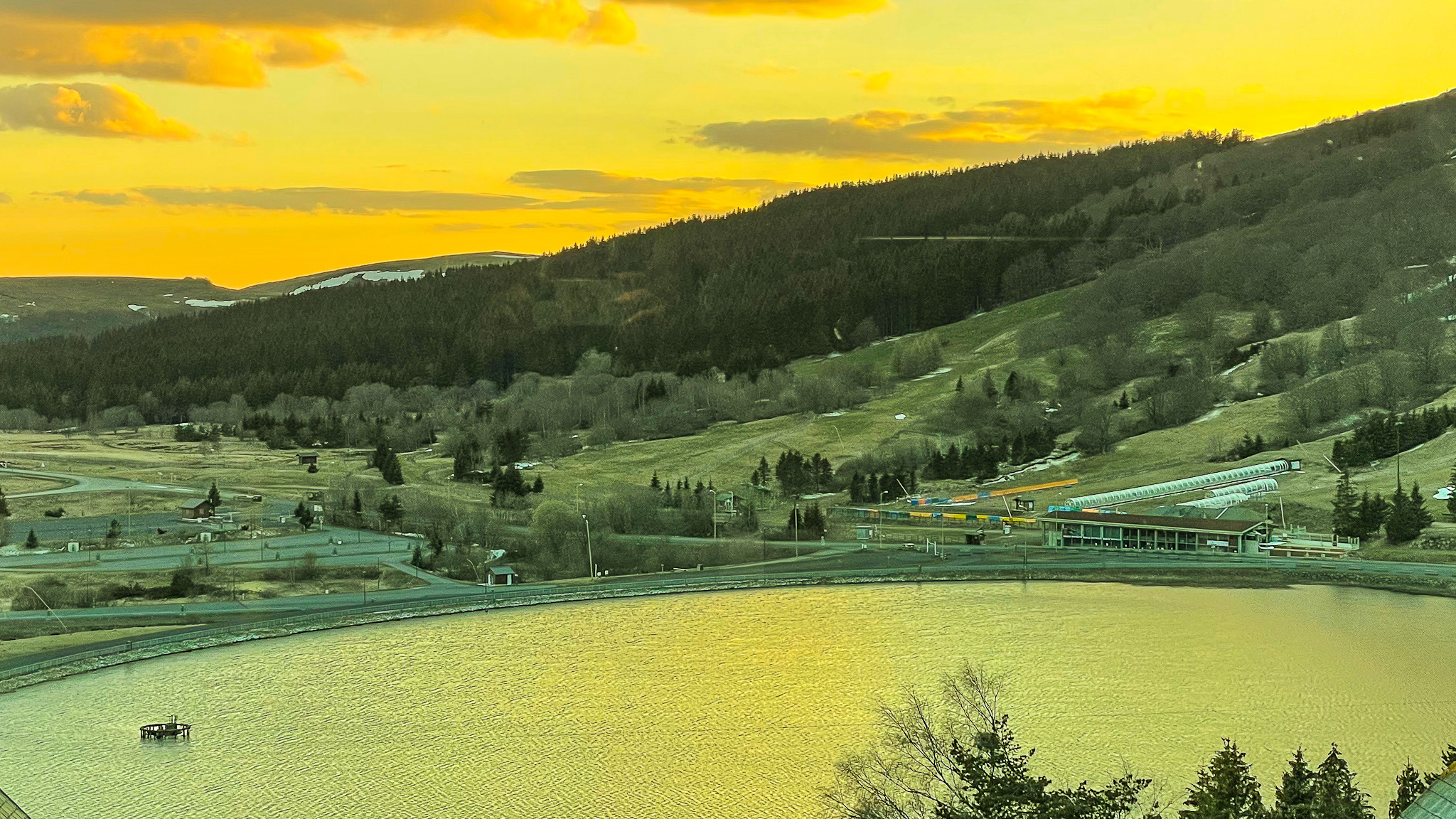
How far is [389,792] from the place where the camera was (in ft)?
63.1

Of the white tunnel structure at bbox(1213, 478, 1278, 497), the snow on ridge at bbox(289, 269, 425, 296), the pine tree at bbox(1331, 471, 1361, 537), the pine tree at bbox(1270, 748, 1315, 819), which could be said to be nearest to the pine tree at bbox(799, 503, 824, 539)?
the white tunnel structure at bbox(1213, 478, 1278, 497)

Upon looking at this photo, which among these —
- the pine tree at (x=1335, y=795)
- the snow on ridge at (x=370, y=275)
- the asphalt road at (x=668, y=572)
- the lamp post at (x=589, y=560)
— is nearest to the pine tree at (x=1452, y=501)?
the asphalt road at (x=668, y=572)

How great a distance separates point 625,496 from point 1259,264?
44805 mm

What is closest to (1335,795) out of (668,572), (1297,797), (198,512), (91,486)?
(1297,797)

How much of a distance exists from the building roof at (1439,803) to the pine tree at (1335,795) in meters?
3.55

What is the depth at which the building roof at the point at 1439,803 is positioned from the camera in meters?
9.89

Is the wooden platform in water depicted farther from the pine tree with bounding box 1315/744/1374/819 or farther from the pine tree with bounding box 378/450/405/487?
the pine tree with bounding box 378/450/405/487

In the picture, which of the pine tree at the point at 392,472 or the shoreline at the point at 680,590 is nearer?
the shoreline at the point at 680,590

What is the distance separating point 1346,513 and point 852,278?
59.4m

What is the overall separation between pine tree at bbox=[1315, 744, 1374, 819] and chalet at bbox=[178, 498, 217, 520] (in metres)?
39.4

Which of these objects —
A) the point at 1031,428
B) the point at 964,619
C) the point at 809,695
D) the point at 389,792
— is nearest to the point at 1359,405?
the point at 1031,428

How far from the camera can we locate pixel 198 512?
48.0 m

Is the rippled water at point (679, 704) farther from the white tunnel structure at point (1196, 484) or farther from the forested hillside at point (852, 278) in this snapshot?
the forested hillside at point (852, 278)

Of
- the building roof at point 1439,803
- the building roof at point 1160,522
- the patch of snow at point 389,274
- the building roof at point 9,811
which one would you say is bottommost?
the building roof at point 1439,803
